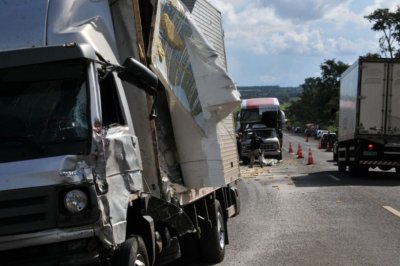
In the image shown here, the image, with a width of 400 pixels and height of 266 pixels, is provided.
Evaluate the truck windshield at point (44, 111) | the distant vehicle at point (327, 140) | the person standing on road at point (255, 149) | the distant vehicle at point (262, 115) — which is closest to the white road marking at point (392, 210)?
the truck windshield at point (44, 111)

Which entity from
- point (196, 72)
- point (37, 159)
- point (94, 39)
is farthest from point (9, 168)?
point (196, 72)

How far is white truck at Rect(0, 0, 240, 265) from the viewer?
4.21 m

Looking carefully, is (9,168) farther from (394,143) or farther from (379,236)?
(394,143)

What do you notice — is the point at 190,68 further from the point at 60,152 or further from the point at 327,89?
the point at 327,89

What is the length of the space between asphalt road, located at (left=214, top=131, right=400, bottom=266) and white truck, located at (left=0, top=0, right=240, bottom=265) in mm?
2380

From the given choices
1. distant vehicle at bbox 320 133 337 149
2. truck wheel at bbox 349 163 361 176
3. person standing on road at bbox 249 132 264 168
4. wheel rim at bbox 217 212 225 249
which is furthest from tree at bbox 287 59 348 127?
wheel rim at bbox 217 212 225 249

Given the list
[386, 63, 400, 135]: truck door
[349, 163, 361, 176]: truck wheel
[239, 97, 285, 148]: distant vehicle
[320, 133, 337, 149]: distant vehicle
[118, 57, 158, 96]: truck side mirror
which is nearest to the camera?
[118, 57, 158, 96]: truck side mirror

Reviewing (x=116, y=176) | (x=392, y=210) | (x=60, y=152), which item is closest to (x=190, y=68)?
(x=116, y=176)

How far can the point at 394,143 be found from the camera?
21578 mm

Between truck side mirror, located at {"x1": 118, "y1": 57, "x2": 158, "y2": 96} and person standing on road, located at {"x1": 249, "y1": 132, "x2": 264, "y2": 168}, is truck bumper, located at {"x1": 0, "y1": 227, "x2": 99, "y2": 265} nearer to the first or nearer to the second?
truck side mirror, located at {"x1": 118, "y1": 57, "x2": 158, "y2": 96}

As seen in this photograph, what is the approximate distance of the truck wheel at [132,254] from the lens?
4.76 metres

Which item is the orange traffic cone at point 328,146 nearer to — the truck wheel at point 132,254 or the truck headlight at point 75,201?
the truck wheel at point 132,254

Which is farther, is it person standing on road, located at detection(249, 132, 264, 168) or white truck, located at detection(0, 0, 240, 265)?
person standing on road, located at detection(249, 132, 264, 168)

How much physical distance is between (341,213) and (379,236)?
2.81 meters
